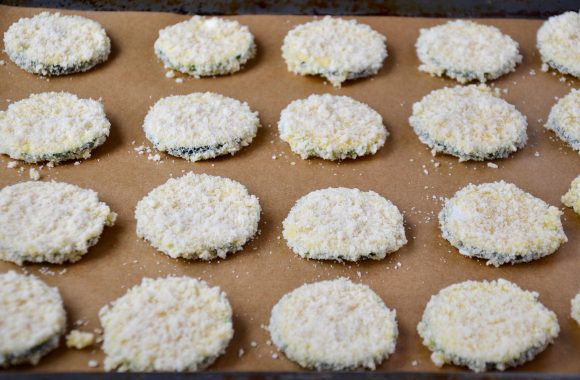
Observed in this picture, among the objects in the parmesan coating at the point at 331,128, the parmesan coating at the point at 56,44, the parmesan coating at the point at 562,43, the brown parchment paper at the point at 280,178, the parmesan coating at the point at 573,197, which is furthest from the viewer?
the parmesan coating at the point at 562,43

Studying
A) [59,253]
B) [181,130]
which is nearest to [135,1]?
[181,130]

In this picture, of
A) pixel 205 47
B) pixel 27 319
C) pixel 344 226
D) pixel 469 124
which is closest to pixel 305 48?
pixel 205 47

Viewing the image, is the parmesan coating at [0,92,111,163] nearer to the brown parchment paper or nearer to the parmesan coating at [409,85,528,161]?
the brown parchment paper

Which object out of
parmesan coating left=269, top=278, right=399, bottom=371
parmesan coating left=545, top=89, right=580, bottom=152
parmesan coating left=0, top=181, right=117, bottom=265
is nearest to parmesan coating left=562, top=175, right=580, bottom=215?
parmesan coating left=545, top=89, right=580, bottom=152

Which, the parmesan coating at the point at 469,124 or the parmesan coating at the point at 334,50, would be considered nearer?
the parmesan coating at the point at 469,124

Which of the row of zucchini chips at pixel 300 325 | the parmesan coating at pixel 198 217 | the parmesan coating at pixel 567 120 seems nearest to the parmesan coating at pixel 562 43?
the parmesan coating at pixel 567 120

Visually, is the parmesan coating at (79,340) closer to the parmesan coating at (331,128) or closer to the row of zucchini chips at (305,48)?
the parmesan coating at (331,128)
